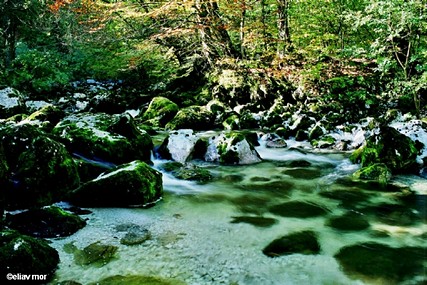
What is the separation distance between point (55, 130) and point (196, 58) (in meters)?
9.93

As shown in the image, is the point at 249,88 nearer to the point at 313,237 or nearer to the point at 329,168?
the point at 329,168

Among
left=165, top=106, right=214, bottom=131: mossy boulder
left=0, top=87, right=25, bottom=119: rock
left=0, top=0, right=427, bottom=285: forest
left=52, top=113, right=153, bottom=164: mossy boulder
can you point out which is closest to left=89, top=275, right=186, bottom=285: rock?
left=0, top=0, right=427, bottom=285: forest

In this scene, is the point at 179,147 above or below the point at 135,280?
above

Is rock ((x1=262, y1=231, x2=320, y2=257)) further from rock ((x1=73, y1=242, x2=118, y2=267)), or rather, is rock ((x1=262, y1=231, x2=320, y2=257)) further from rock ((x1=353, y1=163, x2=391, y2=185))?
rock ((x1=353, y1=163, x2=391, y2=185))

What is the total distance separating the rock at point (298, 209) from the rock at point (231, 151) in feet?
7.09

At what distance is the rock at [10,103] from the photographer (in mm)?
12219

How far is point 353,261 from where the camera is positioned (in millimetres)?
3346

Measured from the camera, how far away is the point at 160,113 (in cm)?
1209

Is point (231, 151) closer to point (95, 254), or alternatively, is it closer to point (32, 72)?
point (95, 254)

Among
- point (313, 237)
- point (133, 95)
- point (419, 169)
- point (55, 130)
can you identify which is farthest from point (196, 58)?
point (313, 237)

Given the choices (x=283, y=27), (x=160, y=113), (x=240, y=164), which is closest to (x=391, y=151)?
(x=240, y=164)

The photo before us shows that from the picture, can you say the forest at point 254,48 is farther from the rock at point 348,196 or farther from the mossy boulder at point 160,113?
the rock at point 348,196

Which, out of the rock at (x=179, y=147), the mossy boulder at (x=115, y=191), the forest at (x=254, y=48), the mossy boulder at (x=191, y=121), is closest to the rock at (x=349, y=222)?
the mossy boulder at (x=115, y=191)

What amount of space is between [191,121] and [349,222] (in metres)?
7.28
